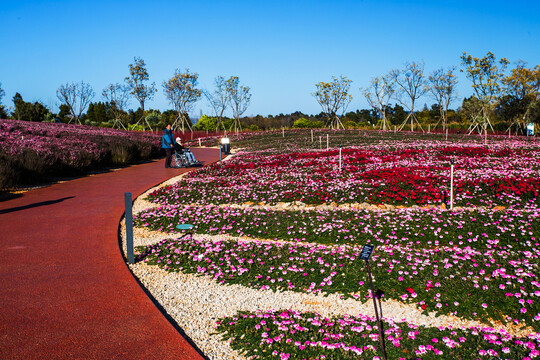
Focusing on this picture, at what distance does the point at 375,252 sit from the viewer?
6.82m

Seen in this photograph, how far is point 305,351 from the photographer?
4.06m

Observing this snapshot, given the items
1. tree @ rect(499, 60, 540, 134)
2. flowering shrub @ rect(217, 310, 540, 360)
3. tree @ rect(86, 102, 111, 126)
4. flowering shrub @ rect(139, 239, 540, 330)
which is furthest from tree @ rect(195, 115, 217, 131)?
flowering shrub @ rect(217, 310, 540, 360)

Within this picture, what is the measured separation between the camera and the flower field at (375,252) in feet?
14.0

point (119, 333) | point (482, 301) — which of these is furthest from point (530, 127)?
point (119, 333)

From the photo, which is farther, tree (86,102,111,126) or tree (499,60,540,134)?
Answer: tree (86,102,111,126)

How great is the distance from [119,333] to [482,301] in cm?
484

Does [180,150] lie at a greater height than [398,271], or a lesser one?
greater

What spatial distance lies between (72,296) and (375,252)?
5.17 metres

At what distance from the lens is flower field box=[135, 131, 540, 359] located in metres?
4.28

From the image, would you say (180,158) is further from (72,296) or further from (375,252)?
(72,296)

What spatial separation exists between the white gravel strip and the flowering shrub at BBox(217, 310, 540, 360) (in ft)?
0.71

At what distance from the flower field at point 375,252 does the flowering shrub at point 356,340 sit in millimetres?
15

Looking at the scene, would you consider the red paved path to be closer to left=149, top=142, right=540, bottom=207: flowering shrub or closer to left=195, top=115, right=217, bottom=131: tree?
left=149, top=142, right=540, bottom=207: flowering shrub

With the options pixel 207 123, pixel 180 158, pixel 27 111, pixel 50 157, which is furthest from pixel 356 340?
pixel 207 123
